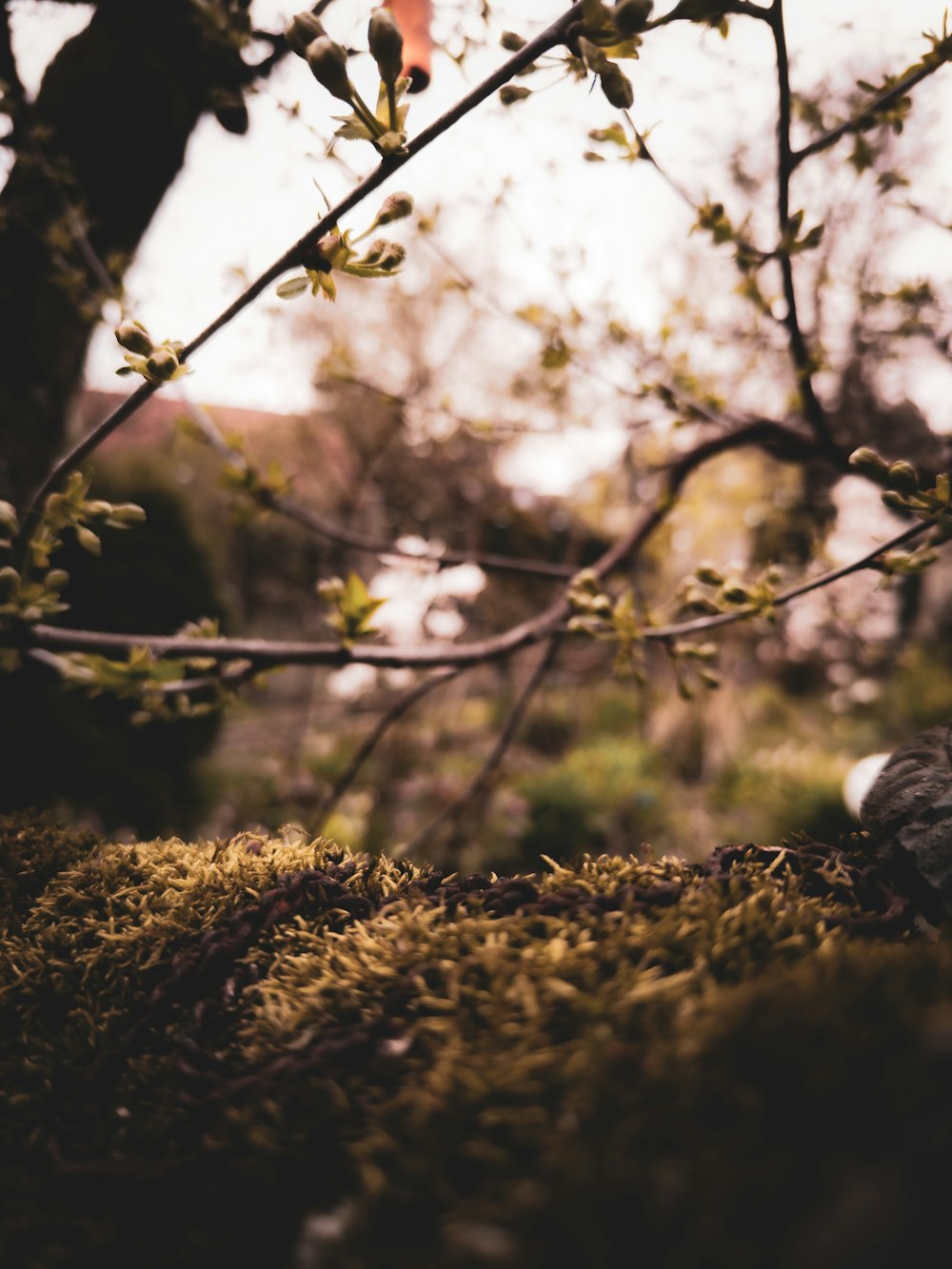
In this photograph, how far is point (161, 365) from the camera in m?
0.90

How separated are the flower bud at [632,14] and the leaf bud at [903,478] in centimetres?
70

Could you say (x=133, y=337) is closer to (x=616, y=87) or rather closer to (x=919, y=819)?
(x=616, y=87)

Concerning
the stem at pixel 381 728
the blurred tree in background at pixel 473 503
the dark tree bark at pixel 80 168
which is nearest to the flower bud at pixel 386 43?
the blurred tree in background at pixel 473 503

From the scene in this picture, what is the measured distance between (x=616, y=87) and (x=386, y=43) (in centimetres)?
31

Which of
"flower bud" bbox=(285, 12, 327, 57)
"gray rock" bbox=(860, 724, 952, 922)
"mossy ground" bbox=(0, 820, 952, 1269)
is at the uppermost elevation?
"flower bud" bbox=(285, 12, 327, 57)

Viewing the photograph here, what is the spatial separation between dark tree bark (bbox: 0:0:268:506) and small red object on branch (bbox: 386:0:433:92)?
70cm

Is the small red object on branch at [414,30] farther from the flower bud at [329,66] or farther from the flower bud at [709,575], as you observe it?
the flower bud at [709,575]

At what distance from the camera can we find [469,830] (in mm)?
5172

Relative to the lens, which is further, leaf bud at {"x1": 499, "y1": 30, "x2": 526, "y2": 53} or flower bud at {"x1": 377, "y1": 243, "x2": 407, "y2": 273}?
leaf bud at {"x1": 499, "y1": 30, "x2": 526, "y2": 53}

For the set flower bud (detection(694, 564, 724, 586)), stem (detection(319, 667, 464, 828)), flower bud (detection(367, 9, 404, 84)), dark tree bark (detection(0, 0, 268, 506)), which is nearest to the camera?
flower bud (detection(367, 9, 404, 84))

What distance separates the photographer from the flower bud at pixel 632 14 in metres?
0.77

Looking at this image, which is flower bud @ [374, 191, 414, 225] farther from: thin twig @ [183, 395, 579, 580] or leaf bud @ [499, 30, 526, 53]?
thin twig @ [183, 395, 579, 580]

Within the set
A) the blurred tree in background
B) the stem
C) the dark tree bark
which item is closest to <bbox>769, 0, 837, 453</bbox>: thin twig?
the blurred tree in background

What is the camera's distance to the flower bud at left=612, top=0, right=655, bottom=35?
77 centimetres
